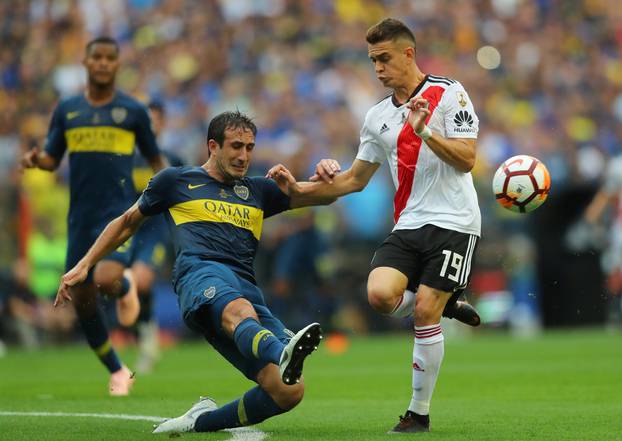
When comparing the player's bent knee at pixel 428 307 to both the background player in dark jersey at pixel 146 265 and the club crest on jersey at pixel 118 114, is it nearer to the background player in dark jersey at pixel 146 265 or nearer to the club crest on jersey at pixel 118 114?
the club crest on jersey at pixel 118 114

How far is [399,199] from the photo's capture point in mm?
7641

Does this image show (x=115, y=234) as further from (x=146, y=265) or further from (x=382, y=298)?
(x=146, y=265)

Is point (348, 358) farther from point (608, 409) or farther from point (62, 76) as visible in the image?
point (62, 76)

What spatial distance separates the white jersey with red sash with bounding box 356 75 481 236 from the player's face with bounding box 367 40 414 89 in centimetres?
15

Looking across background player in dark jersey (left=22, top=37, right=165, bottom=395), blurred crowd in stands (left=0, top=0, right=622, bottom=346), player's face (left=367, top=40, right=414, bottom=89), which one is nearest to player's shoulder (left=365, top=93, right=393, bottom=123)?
player's face (left=367, top=40, right=414, bottom=89)

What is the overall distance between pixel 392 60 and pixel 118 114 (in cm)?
349

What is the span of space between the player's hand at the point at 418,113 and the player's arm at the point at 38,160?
164 inches

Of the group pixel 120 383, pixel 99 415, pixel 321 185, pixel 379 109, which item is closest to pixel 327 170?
pixel 321 185

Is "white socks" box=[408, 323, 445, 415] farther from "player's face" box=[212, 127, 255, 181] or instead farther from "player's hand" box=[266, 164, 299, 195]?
"player's face" box=[212, 127, 255, 181]

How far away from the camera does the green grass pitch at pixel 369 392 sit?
725 centimetres

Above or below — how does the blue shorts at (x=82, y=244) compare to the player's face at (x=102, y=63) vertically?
below

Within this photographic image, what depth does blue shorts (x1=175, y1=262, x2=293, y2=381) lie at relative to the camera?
6680 mm

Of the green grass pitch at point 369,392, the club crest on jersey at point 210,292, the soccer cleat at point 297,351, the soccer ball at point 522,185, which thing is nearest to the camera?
the soccer cleat at point 297,351

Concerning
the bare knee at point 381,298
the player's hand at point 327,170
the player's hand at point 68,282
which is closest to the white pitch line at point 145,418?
the bare knee at point 381,298
